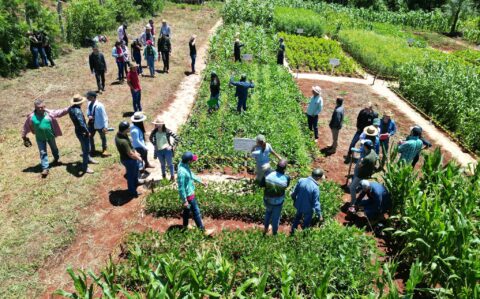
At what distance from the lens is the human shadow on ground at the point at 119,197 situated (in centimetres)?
908

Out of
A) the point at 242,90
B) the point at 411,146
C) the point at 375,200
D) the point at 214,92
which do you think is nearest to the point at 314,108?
the point at 242,90

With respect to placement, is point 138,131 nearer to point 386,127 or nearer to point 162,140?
point 162,140

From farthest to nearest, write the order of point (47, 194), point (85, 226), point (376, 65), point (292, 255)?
point (376, 65) < point (47, 194) < point (85, 226) < point (292, 255)

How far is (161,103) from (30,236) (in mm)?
8068

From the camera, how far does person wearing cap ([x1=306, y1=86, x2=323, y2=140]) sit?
39.0 ft

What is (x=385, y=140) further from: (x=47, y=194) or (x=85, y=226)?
(x=47, y=194)

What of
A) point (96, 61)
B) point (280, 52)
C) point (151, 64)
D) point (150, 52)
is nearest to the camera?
point (96, 61)

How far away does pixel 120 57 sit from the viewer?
15555 millimetres

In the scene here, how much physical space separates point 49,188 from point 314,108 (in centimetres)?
822

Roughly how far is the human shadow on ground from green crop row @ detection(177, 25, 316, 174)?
2.12 meters

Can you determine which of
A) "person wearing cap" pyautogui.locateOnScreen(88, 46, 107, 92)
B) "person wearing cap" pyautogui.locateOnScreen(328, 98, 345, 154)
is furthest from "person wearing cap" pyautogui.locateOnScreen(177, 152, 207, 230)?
"person wearing cap" pyautogui.locateOnScreen(88, 46, 107, 92)

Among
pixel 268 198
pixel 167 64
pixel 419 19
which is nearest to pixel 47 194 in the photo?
pixel 268 198

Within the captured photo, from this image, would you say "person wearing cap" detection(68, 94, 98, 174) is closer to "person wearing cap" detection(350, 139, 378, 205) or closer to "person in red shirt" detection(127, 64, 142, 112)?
"person in red shirt" detection(127, 64, 142, 112)

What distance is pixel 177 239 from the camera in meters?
7.16
